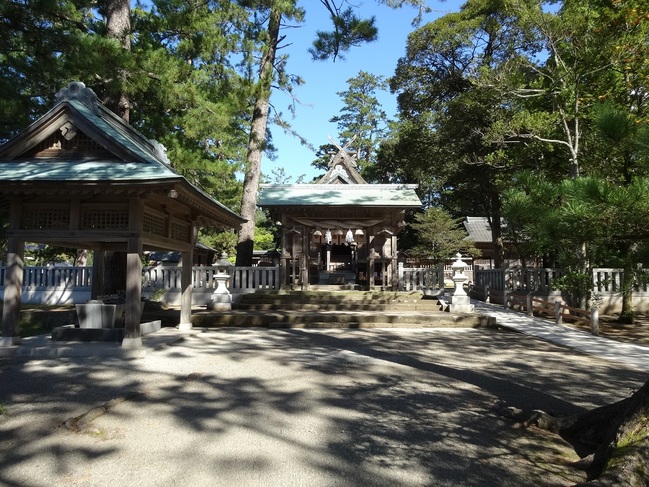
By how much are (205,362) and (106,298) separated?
3.29 meters

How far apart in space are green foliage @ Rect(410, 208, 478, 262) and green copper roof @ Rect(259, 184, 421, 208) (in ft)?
35.3

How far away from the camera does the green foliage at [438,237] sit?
26734 millimetres

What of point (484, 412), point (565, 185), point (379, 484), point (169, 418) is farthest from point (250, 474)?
point (565, 185)

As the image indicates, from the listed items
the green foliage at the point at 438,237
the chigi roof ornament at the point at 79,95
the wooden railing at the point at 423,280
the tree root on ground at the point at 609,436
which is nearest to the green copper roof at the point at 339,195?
the wooden railing at the point at 423,280

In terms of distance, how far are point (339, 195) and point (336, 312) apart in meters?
5.27

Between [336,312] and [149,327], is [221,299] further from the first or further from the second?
[149,327]

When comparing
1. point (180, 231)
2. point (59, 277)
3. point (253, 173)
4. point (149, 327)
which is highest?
point (253, 173)

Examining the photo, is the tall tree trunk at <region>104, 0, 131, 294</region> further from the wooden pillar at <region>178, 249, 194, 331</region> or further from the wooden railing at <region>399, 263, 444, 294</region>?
the wooden railing at <region>399, 263, 444, 294</region>

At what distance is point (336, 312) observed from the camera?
40.8 ft

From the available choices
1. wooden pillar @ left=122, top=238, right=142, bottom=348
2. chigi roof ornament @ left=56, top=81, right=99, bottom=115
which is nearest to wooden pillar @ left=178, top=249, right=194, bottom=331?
wooden pillar @ left=122, top=238, right=142, bottom=348

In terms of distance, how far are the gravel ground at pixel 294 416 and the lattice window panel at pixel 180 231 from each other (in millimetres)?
2703

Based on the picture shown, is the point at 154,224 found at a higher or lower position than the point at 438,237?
lower

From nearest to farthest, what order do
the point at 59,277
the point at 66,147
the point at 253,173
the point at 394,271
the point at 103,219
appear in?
the point at 103,219 < the point at 66,147 < the point at 59,277 < the point at 394,271 < the point at 253,173

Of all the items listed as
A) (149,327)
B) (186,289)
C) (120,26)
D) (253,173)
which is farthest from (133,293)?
(253,173)
